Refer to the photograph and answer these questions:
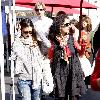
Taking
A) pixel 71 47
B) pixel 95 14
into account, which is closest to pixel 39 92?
pixel 71 47

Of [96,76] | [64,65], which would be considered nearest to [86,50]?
[64,65]

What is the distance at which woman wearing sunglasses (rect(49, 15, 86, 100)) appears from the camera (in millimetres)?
6543

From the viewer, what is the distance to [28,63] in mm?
5746

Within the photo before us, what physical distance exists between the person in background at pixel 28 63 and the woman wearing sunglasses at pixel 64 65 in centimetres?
75

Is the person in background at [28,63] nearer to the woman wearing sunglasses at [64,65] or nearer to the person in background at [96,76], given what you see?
the woman wearing sunglasses at [64,65]

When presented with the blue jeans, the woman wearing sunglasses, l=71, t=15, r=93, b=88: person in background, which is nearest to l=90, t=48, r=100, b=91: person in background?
the blue jeans

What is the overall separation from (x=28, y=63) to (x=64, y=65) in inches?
38.5

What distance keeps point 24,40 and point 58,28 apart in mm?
833

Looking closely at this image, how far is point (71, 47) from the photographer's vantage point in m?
6.67

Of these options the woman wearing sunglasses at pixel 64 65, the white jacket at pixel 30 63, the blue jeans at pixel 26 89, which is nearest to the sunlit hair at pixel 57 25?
the woman wearing sunglasses at pixel 64 65

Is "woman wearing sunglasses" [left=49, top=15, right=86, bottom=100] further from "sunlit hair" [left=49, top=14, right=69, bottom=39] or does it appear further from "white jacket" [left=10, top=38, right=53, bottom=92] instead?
"white jacket" [left=10, top=38, right=53, bottom=92]

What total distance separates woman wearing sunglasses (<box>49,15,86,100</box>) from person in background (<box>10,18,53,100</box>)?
2.46 ft

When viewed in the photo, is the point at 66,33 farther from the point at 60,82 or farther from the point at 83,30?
the point at 83,30

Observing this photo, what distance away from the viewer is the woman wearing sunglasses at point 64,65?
21.5ft
